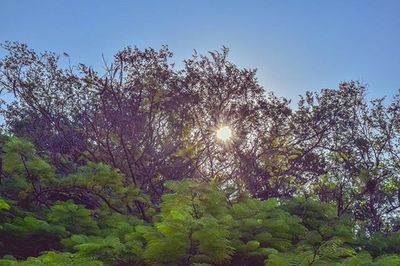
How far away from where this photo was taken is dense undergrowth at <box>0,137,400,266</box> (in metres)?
5.42

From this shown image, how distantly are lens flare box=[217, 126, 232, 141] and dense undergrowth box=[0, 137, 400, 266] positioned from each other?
4.69 m

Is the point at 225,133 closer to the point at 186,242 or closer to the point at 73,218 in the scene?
the point at 73,218

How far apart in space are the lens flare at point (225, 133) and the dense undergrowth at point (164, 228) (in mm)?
4688

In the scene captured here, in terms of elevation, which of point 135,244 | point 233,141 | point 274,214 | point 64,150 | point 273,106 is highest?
point 273,106

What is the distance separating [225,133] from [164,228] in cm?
922

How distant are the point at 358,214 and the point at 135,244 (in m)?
14.3

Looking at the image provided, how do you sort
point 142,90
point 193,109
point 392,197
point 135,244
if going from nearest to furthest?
point 135,244
point 142,90
point 193,109
point 392,197

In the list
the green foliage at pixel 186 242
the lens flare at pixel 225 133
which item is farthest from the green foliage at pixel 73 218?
the lens flare at pixel 225 133

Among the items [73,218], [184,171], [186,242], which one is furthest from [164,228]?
[184,171]

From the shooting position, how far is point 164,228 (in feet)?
17.9

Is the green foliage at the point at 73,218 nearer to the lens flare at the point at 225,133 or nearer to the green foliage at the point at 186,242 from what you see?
the green foliage at the point at 186,242

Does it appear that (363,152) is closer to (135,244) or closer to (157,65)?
(157,65)

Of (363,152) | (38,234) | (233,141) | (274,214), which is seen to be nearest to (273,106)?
(233,141)

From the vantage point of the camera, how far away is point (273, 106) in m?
14.6
